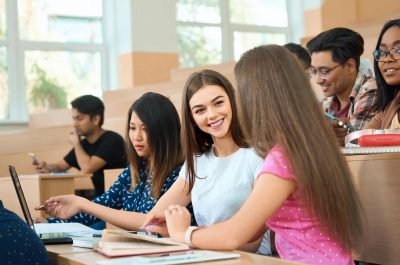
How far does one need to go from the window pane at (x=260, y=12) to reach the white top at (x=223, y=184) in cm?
659

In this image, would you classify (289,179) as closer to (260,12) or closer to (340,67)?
(340,67)

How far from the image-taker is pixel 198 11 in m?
8.44

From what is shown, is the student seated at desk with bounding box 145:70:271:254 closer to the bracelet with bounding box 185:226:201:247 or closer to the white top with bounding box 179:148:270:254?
the white top with bounding box 179:148:270:254

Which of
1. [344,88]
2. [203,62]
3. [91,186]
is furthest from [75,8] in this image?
[344,88]

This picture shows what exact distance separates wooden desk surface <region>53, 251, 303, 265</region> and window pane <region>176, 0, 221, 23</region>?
21.7 ft

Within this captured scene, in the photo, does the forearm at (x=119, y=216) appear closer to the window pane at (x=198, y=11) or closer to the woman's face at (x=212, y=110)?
the woman's face at (x=212, y=110)

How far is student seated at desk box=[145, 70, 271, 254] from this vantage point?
221 centimetres

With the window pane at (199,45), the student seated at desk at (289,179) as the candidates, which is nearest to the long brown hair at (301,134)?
the student seated at desk at (289,179)

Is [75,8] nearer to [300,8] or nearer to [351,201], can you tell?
[300,8]

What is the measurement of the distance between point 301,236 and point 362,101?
52.5 inches

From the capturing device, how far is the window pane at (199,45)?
8258 millimetres

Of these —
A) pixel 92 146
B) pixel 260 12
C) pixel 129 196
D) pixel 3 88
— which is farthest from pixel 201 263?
pixel 260 12

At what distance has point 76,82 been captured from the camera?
792 cm

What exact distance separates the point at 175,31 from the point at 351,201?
6.13 meters
